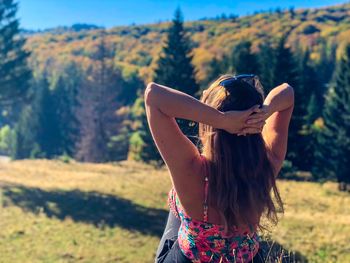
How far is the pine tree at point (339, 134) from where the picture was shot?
2739 cm

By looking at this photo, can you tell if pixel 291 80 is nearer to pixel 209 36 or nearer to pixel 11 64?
pixel 11 64

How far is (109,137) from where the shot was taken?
41688 mm

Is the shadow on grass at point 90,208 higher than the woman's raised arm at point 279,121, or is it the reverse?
the woman's raised arm at point 279,121

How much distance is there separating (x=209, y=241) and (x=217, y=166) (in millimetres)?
389

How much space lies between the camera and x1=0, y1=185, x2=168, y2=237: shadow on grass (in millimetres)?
13625

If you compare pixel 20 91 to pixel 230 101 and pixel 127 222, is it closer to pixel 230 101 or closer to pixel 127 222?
pixel 127 222

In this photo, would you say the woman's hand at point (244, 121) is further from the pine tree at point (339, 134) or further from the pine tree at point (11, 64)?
the pine tree at point (339, 134)

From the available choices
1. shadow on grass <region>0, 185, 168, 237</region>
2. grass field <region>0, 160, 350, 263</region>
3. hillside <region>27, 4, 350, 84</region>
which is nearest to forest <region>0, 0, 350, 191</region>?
grass field <region>0, 160, 350, 263</region>

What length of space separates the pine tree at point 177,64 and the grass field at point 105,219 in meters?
7.33

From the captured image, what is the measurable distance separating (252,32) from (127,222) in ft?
417

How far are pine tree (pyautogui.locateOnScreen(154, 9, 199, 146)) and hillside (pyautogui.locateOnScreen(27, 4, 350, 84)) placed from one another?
69.1m

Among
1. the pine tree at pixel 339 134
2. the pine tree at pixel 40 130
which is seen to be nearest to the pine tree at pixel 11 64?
the pine tree at pixel 339 134

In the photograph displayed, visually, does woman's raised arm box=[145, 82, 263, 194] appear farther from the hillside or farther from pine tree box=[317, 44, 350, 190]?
the hillside

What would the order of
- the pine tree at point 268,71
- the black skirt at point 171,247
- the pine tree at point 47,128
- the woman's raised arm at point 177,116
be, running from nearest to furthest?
the woman's raised arm at point 177,116 → the black skirt at point 171,247 → the pine tree at point 268,71 → the pine tree at point 47,128
